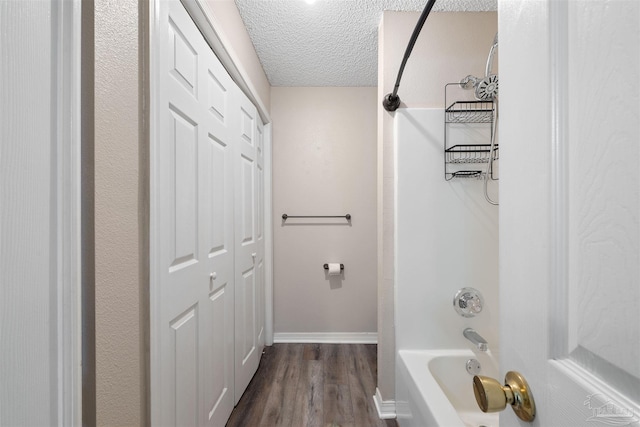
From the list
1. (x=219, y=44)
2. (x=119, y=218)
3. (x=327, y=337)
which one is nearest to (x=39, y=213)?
(x=119, y=218)

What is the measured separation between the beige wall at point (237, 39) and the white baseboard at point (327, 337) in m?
2.09

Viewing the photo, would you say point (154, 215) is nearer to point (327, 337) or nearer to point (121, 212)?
point (121, 212)

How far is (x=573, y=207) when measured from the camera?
0.36 m

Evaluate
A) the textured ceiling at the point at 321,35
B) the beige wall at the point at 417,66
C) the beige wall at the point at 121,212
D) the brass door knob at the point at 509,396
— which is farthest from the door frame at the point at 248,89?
the brass door knob at the point at 509,396

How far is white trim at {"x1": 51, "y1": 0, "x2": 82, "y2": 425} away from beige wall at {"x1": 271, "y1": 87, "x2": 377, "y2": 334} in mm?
2322

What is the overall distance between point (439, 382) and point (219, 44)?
205 cm

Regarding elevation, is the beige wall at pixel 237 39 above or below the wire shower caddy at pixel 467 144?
above

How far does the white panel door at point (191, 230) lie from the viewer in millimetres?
970

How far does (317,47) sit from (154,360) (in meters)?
2.13

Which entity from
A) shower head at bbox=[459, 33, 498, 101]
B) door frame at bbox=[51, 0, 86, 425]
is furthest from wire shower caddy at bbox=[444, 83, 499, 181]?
door frame at bbox=[51, 0, 86, 425]

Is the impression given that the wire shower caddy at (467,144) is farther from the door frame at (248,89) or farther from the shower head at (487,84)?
the door frame at (248,89)

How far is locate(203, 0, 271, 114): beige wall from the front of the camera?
1436 mm

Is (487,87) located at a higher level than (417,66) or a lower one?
lower

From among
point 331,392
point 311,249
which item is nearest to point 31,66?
point 331,392
